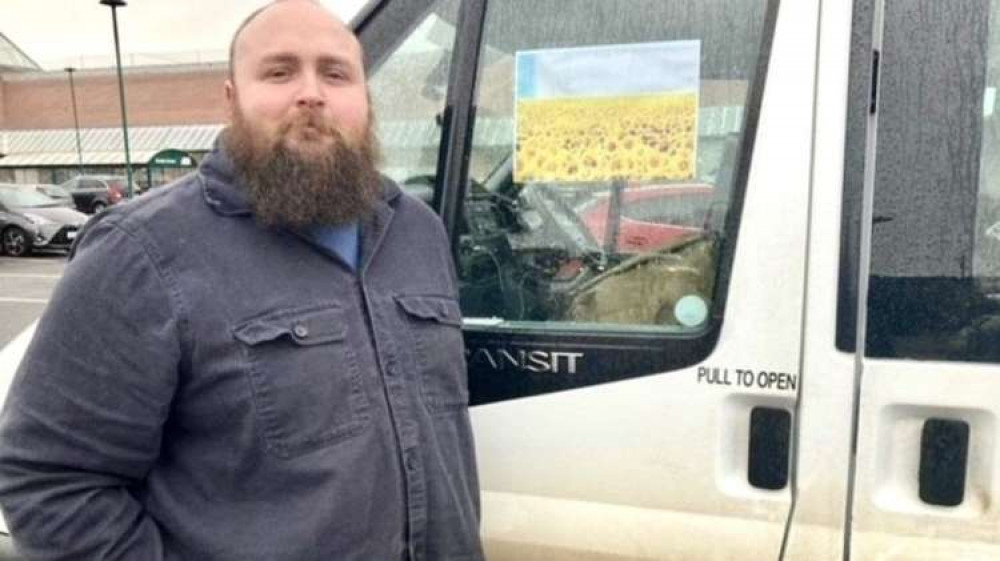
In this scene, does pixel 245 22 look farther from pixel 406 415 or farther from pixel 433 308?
pixel 406 415

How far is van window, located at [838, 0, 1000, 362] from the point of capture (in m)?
1.34

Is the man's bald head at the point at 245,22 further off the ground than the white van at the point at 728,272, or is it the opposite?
the man's bald head at the point at 245,22

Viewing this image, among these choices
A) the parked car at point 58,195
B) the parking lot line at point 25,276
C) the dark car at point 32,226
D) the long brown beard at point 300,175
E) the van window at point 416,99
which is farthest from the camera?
the parked car at point 58,195

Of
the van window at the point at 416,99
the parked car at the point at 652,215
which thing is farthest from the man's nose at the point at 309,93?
the parked car at the point at 652,215

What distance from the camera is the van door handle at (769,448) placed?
144 centimetres

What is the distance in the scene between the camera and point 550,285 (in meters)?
1.67

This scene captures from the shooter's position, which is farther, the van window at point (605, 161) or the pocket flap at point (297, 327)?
the van window at point (605, 161)

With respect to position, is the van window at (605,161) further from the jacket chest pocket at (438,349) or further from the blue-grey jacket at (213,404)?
the blue-grey jacket at (213,404)

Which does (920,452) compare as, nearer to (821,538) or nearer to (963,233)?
(821,538)

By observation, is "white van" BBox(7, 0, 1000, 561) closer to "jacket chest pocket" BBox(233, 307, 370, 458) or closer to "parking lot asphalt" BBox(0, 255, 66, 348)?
"jacket chest pocket" BBox(233, 307, 370, 458)

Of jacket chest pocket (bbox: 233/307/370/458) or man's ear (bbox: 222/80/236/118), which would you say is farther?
man's ear (bbox: 222/80/236/118)

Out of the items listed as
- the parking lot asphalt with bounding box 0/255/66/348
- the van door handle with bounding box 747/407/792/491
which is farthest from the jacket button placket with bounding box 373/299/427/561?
the parking lot asphalt with bounding box 0/255/66/348

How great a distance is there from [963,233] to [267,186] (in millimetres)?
1147

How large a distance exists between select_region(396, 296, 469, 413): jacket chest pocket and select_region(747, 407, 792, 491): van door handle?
1.73ft
